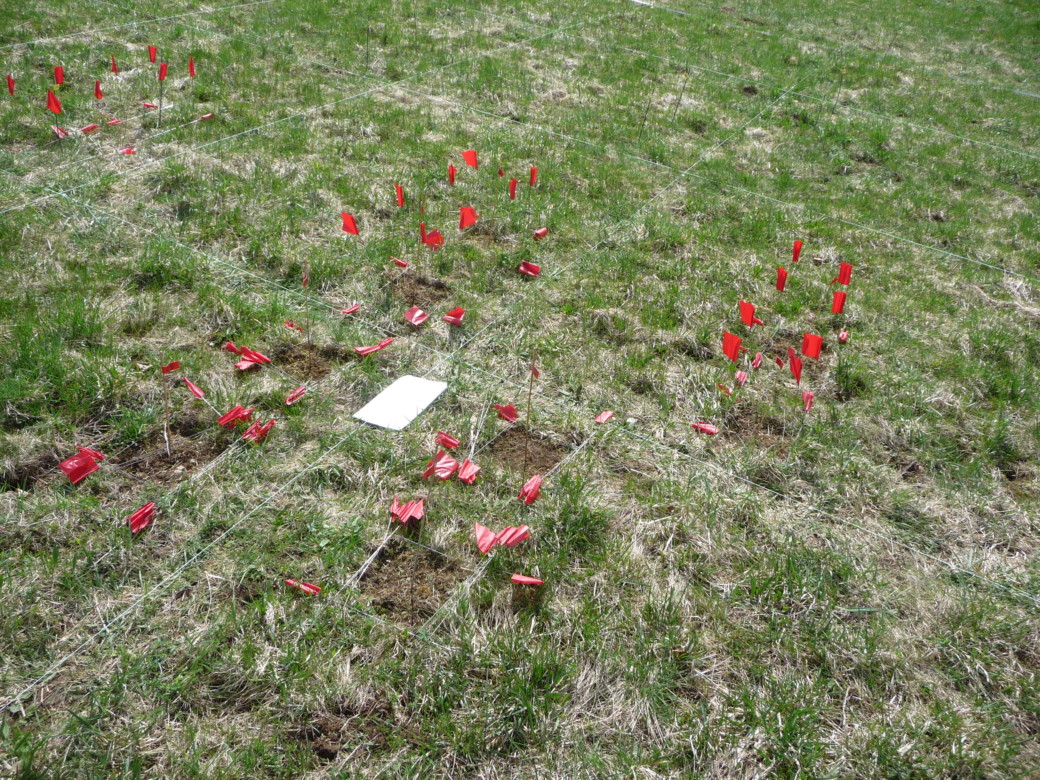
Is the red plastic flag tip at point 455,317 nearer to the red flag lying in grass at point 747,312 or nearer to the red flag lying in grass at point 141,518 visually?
the red flag lying in grass at point 747,312

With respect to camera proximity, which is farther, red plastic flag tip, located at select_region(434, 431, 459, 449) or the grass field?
red plastic flag tip, located at select_region(434, 431, 459, 449)

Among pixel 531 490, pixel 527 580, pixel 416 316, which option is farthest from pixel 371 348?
pixel 527 580

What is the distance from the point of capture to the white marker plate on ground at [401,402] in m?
2.71

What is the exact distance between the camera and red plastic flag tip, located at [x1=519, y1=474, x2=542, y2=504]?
2445 millimetres

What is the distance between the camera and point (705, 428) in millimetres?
2848

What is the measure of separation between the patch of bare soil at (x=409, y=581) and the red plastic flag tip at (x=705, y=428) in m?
1.11

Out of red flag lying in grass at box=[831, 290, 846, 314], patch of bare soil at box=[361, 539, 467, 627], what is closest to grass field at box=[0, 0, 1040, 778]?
patch of bare soil at box=[361, 539, 467, 627]

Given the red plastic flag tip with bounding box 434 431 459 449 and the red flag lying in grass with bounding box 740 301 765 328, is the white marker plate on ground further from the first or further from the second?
the red flag lying in grass with bounding box 740 301 765 328

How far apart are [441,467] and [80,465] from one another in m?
1.09

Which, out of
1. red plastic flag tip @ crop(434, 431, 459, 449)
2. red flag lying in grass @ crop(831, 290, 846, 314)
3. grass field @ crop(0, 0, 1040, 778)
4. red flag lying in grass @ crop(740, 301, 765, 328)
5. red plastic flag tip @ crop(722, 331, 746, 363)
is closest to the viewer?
grass field @ crop(0, 0, 1040, 778)

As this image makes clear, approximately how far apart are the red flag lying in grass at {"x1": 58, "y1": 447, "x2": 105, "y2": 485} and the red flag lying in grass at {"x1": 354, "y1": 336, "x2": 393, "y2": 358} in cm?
98

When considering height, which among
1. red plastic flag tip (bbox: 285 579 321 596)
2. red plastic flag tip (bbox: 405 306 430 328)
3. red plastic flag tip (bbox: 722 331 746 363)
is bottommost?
red plastic flag tip (bbox: 285 579 321 596)

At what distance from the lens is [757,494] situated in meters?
2.59

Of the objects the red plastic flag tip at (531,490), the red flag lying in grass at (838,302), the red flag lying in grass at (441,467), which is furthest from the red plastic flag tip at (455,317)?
the red flag lying in grass at (838,302)
